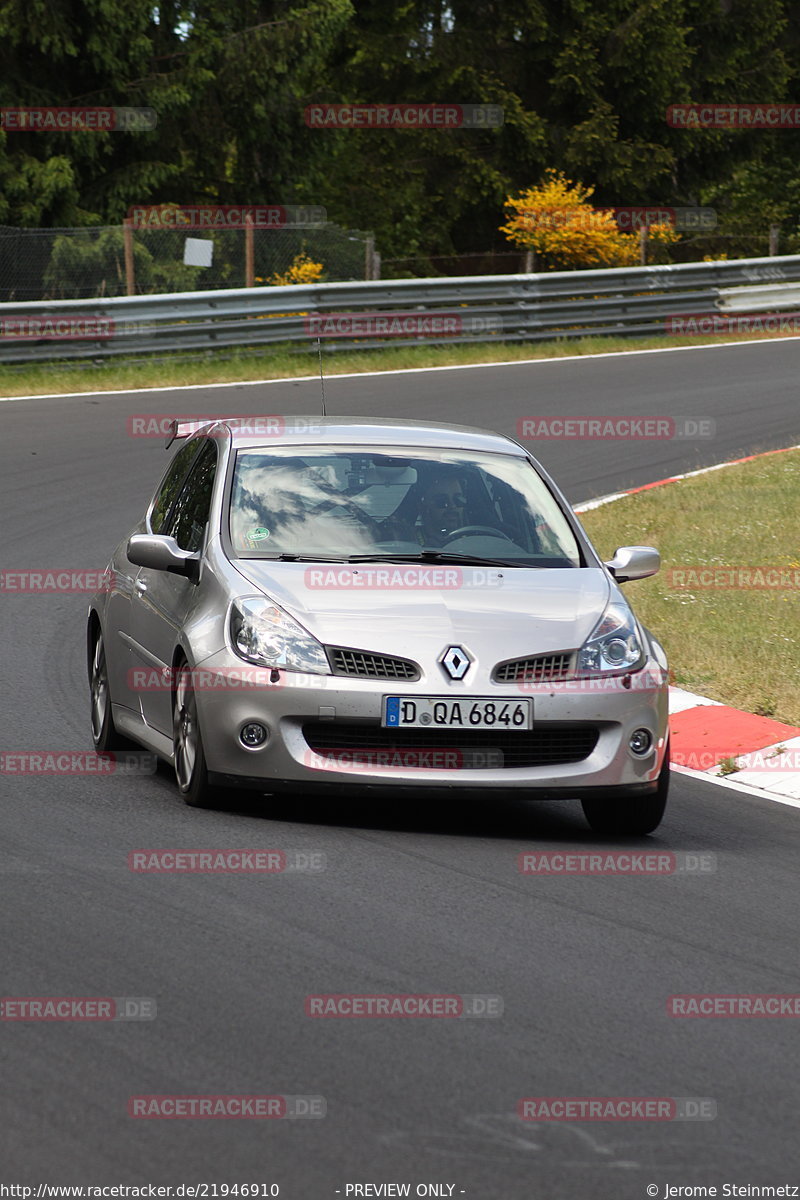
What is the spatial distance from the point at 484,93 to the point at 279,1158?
35.3 meters

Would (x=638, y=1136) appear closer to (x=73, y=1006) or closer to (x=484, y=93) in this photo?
→ (x=73, y=1006)

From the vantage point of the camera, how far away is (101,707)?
8.74m

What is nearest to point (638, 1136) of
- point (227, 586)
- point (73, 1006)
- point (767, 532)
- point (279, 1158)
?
point (279, 1158)

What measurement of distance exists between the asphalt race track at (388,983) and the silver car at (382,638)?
293 mm

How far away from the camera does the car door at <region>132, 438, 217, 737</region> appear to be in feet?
25.5

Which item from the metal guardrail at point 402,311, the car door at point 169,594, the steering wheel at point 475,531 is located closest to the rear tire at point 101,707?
the car door at point 169,594

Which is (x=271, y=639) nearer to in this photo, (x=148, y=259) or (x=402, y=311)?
(x=402, y=311)

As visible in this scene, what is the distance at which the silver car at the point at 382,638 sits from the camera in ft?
23.2

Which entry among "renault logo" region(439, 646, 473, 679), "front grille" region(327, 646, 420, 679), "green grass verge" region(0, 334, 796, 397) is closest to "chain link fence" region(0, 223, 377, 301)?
"green grass verge" region(0, 334, 796, 397)

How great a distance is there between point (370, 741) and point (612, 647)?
3.56ft

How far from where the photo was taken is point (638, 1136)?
173 inches

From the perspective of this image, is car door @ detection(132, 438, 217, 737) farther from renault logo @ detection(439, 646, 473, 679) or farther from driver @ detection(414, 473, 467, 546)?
renault logo @ detection(439, 646, 473, 679)

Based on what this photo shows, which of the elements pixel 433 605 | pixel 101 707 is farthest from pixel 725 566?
pixel 433 605

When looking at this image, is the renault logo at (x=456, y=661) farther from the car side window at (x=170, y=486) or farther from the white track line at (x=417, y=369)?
the white track line at (x=417, y=369)
